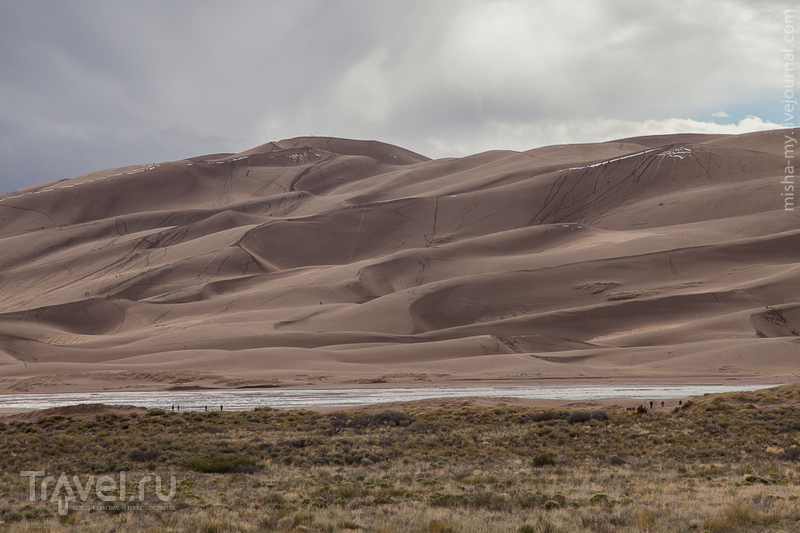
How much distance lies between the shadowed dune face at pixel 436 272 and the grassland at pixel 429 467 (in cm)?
1971

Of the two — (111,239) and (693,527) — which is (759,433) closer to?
(693,527)

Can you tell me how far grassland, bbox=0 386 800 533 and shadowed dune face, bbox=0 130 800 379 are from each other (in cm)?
1971

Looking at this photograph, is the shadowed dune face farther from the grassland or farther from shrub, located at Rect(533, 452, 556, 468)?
shrub, located at Rect(533, 452, 556, 468)

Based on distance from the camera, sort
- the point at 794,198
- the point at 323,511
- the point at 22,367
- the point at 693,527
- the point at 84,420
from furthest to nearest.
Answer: the point at 794,198 < the point at 22,367 < the point at 84,420 < the point at 323,511 < the point at 693,527

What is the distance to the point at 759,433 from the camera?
20.7m

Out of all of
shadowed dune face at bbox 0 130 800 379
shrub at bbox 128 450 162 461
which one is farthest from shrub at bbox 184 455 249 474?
shadowed dune face at bbox 0 130 800 379

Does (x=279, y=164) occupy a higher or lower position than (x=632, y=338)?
higher

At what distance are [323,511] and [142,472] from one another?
704 cm

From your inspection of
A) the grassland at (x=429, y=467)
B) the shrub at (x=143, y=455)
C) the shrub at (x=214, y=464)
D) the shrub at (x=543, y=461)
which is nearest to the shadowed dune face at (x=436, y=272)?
the grassland at (x=429, y=467)

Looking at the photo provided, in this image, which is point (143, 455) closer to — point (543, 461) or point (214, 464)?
point (214, 464)

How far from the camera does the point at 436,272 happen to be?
8600 cm

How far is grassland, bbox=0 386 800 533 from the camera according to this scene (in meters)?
10.6

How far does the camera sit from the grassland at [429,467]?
417 inches

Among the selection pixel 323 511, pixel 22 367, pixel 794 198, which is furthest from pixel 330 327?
pixel 794 198
